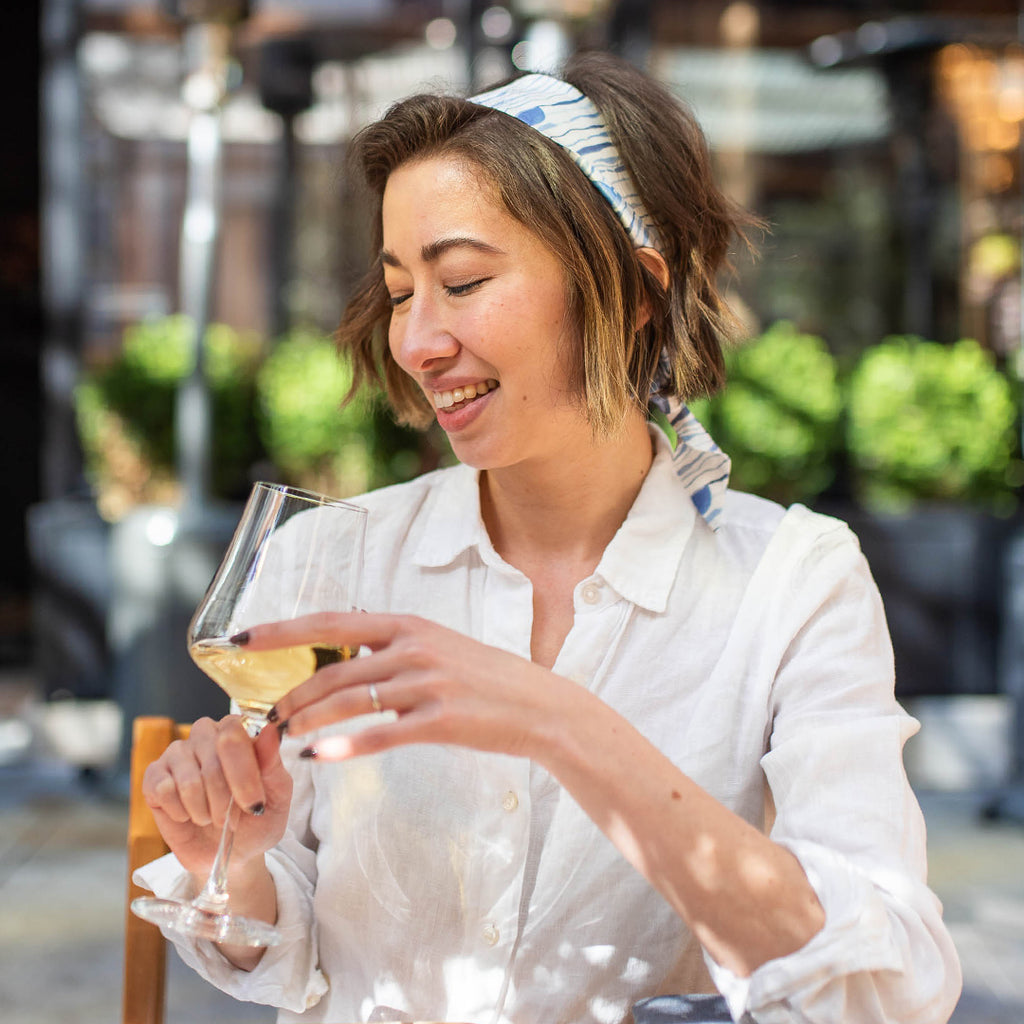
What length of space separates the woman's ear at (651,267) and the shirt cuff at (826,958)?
773mm

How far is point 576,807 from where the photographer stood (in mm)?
1442

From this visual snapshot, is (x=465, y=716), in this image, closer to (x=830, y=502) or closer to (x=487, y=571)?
(x=487, y=571)

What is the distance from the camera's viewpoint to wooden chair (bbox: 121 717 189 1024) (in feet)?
4.79

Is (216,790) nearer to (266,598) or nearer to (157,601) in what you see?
(266,598)

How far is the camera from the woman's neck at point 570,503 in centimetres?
165

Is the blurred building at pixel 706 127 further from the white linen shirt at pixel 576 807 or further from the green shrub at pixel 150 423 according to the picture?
the white linen shirt at pixel 576 807

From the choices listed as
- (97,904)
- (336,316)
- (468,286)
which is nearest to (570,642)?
(468,286)

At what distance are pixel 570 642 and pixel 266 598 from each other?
1.78 ft

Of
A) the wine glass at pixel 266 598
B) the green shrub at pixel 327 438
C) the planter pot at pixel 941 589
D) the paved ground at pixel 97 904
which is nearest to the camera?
the wine glass at pixel 266 598

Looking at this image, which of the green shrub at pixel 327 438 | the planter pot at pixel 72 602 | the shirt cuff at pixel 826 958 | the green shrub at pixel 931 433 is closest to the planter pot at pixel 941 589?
the green shrub at pixel 931 433

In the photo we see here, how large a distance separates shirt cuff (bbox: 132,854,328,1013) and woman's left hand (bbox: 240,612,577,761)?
0.49 metres

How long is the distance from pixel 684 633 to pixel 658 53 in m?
6.26

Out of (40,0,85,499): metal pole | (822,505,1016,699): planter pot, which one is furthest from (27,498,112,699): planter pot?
(822,505,1016,699): planter pot

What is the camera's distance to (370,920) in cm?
149
